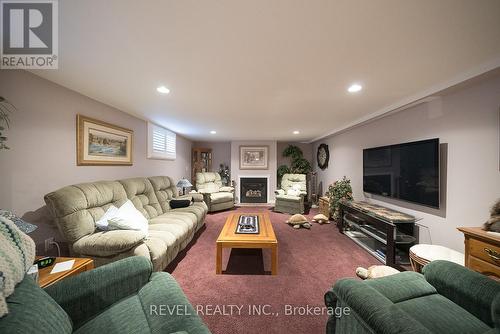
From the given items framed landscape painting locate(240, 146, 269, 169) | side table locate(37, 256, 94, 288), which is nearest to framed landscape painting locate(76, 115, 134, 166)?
side table locate(37, 256, 94, 288)

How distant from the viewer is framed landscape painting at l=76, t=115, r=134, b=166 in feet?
7.80

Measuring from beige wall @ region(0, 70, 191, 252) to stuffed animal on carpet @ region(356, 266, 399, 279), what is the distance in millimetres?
3463

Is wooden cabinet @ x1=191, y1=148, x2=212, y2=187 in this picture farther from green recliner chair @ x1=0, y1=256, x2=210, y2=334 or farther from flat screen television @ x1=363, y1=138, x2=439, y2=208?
green recliner chair @ x1=0, y1=256, x2=210, y2=334

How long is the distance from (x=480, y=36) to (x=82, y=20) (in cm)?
256

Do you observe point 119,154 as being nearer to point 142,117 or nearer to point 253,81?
point 142,117

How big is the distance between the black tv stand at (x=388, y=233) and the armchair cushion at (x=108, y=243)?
285cm

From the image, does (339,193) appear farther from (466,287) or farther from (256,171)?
(256,171)

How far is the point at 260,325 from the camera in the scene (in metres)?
1.55

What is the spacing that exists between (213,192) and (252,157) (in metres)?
1.82

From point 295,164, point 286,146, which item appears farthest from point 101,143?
point 286,146

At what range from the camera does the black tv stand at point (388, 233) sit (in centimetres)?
235

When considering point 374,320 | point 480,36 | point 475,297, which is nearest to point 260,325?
point 374,320

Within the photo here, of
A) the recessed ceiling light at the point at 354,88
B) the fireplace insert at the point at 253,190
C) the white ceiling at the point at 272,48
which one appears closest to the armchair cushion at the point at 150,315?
the white ceiling at the point at 272,48

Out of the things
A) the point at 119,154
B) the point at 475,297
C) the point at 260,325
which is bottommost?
the point at 260,325
